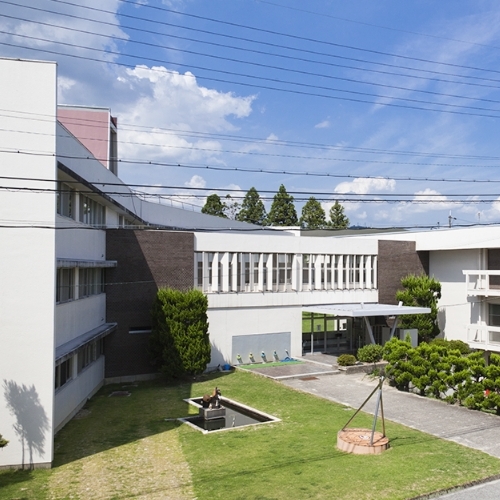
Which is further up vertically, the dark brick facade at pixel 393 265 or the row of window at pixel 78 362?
the dark brick facade at pixel 393 265

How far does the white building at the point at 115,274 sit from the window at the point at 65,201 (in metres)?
0.07

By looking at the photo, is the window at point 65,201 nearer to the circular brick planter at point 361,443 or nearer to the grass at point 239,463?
the grass at point 239,463

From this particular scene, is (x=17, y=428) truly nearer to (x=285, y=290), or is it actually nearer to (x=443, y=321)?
(x=285, y=290)

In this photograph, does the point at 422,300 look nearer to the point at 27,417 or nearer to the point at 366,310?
A: the point at 366,310

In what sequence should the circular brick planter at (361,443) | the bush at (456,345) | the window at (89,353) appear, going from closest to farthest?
the circular brick planter at (361,443), the window at (89,353), the bush at (456,345)

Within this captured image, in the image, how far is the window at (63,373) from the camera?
14.6 meters

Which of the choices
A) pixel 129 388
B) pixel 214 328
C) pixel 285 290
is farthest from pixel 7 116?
pixel 285 290

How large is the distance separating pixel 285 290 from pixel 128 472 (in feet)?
54.0

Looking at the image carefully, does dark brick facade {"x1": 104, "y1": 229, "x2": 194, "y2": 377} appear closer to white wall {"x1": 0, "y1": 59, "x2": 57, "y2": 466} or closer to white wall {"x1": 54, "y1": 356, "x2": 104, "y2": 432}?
white wall {"x1": 54, "y1": 356, "x2": 104, "y2": 432}

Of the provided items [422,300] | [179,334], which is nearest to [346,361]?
[422,300]

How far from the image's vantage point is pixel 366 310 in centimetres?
2588

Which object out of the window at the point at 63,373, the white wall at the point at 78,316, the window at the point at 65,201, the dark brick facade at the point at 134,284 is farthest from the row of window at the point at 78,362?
the window at the point at 65,201

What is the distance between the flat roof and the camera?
2541 centimetres

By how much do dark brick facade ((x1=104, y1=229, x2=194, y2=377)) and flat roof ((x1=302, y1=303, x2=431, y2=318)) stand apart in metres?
7.62
